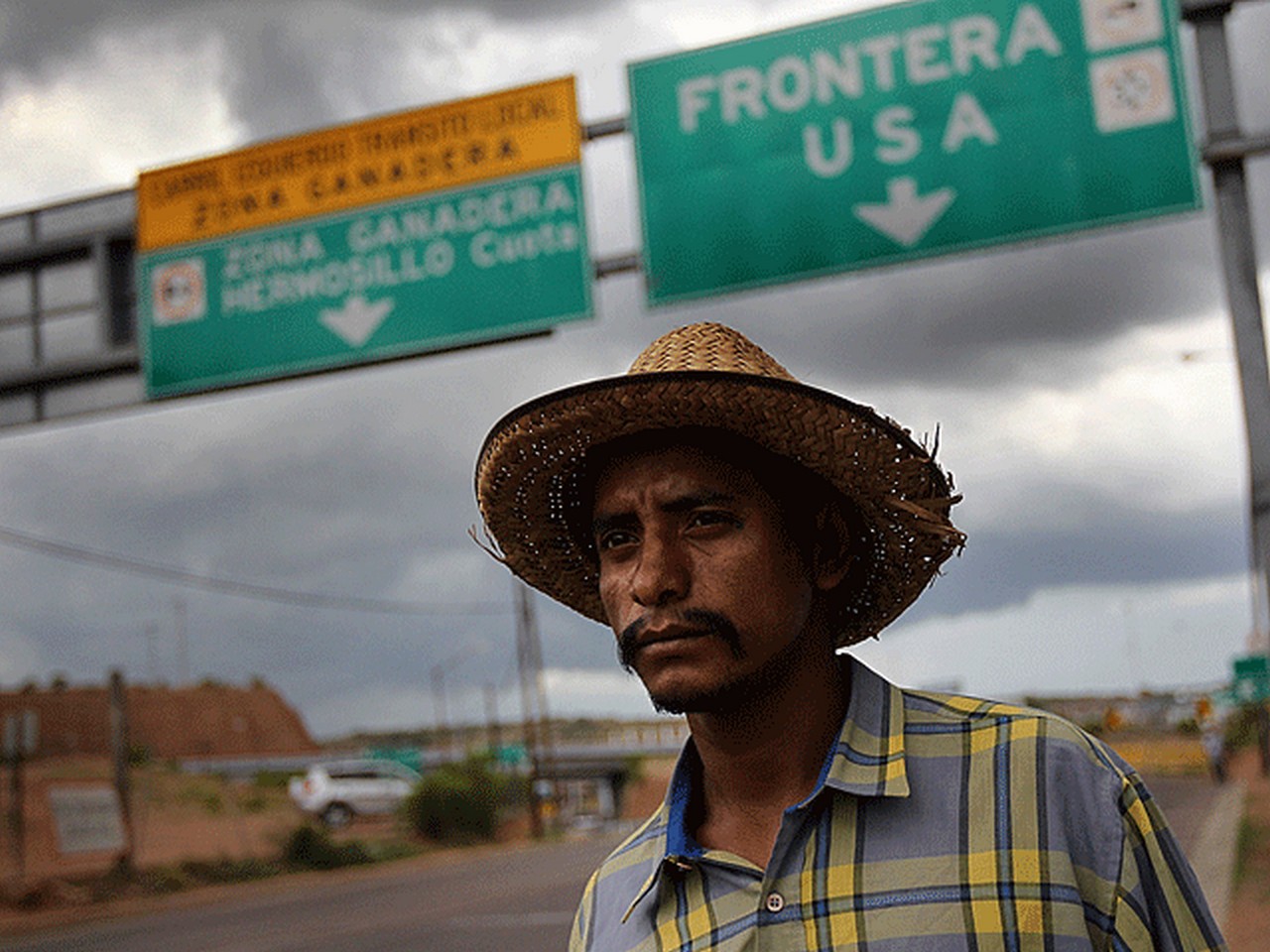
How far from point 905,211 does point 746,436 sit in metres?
6.72

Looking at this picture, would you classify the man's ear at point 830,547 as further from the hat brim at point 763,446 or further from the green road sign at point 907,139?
the green road sign at point 907,139

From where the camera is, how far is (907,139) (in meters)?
8.67

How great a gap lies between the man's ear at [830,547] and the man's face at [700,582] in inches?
2.3

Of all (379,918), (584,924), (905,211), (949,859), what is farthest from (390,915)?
(949,859)

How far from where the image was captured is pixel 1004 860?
188cm

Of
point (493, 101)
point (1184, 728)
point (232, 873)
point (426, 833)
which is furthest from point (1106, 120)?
point (1184, 728)

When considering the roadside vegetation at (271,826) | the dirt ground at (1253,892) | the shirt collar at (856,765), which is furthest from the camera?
the roadside vegetation at (271,826)

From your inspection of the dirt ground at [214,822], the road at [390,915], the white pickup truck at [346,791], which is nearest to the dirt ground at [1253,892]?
the dirt ground at [214,822]

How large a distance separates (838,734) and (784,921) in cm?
27

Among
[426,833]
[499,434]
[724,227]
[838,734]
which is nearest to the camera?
[838,734]

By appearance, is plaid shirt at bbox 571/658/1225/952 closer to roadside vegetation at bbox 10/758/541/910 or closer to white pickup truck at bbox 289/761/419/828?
roadside vegetation at bbox 10/758/541/910

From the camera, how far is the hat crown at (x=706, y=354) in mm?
2242

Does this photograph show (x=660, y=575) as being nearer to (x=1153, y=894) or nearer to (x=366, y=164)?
(x=1153, y=894)

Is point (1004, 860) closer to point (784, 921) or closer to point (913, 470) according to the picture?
point (784, 921)
